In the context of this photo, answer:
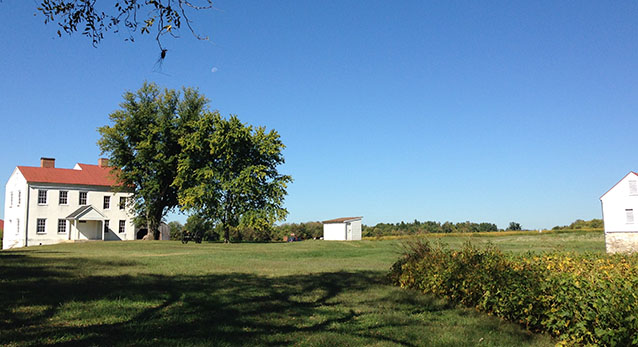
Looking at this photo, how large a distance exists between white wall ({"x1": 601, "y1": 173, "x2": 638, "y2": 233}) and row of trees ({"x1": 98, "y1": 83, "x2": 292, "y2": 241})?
27.9 metres

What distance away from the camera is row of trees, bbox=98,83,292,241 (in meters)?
39.2

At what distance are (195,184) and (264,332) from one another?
3567 centimetres

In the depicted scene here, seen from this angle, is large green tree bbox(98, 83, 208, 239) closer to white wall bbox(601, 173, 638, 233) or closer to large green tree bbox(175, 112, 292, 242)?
large green tree bbox(175, 112, 292, 242)

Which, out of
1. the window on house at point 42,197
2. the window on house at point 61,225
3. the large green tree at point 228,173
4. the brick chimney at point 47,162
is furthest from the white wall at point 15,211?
the large green tree at point 228,173

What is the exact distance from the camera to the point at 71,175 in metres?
48.8

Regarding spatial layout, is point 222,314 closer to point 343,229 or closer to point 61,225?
point 343,229

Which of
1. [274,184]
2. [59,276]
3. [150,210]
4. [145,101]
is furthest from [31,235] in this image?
[59,276]

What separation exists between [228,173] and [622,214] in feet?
112

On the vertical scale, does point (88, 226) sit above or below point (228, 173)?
below

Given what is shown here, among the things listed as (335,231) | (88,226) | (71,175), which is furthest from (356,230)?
(71,175)

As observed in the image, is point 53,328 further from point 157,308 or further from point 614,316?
point 614,316

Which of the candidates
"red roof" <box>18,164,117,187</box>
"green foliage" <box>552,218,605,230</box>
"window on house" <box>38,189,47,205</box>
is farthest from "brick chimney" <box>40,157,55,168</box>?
"green foliage" <box>552,218,605,230</box>

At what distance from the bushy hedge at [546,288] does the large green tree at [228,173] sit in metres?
28.6

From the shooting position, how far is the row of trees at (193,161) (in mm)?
39156
